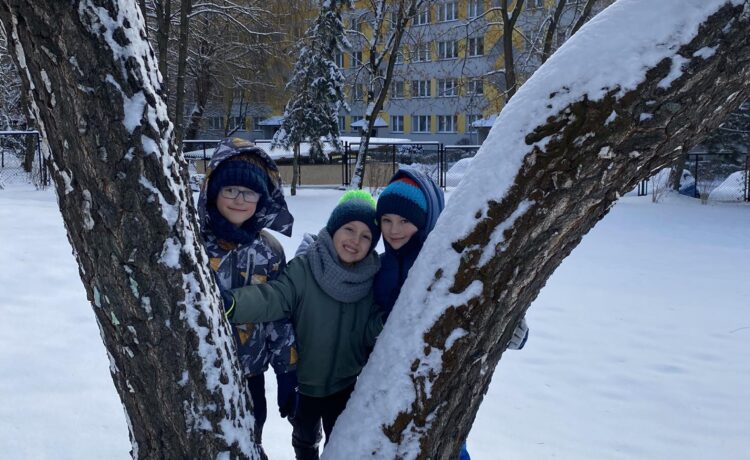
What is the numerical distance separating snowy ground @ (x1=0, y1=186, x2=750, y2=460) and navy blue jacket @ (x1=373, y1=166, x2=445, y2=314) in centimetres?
145

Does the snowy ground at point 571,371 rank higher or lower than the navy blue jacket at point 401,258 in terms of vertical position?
lower

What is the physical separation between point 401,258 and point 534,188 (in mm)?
1060

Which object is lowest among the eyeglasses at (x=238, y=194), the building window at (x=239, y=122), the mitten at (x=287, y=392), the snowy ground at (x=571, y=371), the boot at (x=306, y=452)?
the snowy ground at (x=571, y=371)

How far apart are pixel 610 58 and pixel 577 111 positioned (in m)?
0.13

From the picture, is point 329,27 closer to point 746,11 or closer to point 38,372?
point 38,372

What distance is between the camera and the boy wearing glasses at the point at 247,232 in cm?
226

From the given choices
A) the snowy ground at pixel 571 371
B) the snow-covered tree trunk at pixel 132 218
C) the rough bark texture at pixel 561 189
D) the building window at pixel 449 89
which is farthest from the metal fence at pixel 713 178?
the snow-covered tree trunk at pixel 132 218

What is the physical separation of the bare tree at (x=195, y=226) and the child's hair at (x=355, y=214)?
0.85 metres

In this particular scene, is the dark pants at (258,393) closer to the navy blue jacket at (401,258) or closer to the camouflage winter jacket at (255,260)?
the camouflage winter jacket at (255,260)

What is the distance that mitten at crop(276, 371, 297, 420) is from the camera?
2.49m

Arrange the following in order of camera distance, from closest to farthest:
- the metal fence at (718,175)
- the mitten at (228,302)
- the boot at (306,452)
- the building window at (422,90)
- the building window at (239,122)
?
the mitten at (228,302), the boot at (306,452), the metal fence at (718,175), the building window at (239,122), the building window at (422,90)

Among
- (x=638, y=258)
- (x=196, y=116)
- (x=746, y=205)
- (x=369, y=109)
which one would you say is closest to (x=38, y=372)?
(x=638, y=258)

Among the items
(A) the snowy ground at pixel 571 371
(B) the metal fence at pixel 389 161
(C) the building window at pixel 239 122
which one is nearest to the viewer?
(A) the snowy ground at pixel 571 371

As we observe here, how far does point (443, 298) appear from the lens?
147 centimetres
